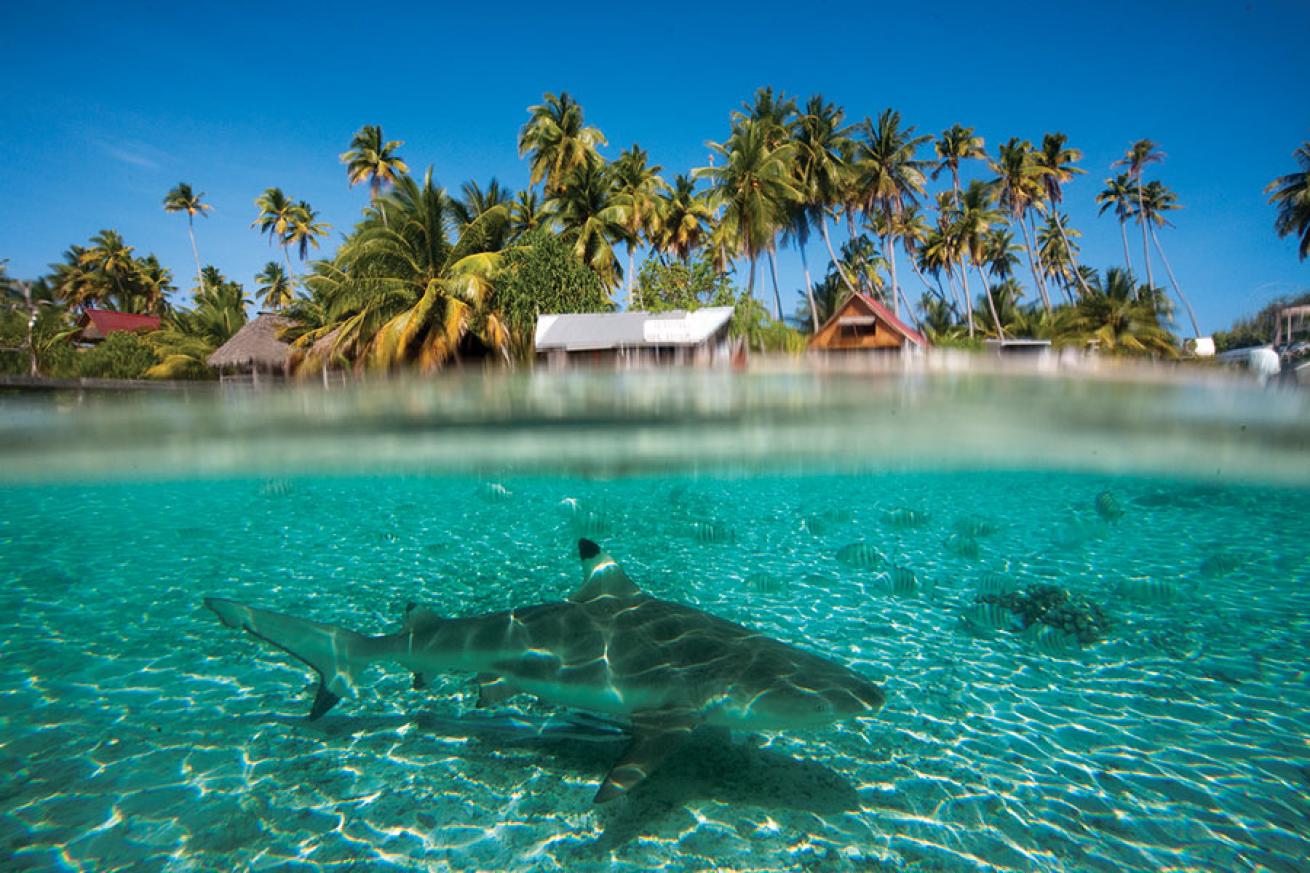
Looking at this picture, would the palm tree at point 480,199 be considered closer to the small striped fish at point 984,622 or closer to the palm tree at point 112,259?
the small striped fish at point 984,622

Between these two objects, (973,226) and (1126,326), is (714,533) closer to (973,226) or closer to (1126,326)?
(1126,326)

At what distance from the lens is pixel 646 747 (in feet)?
12.2

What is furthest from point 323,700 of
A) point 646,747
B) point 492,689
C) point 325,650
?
point 646,747

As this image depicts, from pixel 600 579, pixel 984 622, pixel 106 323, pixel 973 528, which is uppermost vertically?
pixel 106 323

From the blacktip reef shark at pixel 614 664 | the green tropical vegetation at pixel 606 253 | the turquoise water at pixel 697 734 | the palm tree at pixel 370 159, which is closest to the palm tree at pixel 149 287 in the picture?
the green tropical vegetation at pixel 606 253

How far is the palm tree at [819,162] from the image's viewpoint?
46.2 metres

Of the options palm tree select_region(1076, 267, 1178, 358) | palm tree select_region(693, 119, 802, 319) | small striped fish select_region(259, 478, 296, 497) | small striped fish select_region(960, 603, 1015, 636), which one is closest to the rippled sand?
small striped fish select_region(960, 603, 1015, 636)

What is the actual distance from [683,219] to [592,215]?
1094 cm

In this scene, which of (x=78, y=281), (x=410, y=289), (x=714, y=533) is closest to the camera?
(x=714, y=533)

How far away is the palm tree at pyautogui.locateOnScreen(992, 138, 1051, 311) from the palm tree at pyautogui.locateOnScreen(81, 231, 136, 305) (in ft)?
285

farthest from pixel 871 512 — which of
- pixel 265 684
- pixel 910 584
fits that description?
pixel 265 684

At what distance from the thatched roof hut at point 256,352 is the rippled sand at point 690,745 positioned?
2428 cm

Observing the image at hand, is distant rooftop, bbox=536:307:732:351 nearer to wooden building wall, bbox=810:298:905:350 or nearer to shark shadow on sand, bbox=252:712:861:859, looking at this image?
wooden building wall, bbox=810:298:905:350

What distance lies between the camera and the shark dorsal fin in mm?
5109
